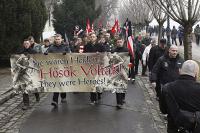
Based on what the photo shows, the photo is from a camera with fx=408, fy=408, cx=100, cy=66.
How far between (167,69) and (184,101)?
3.69 meters

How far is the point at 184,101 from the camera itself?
469cm

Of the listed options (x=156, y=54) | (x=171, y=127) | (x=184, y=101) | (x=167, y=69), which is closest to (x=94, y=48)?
(x=156, y=54)

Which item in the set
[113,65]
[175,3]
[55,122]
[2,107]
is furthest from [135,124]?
[175,3]

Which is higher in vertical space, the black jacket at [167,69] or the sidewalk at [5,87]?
the black jacket at [167,69]

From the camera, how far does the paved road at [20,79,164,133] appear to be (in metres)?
8.05

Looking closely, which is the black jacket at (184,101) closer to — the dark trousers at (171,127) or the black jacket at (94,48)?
the dark trousers at (171,127)

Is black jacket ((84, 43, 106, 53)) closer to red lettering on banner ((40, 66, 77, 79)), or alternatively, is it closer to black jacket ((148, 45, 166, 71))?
red lettering on banner ((40, 66, 77, 79))

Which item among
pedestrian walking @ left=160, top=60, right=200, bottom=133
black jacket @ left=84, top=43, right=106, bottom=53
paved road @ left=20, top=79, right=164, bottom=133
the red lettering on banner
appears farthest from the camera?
black jacket @ left=84, top=43, right=106, bottom=53

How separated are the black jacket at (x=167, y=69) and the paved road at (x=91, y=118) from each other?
3.24 feet

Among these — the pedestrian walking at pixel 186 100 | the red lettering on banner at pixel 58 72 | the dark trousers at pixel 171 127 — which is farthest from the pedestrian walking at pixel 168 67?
the pedestrian walking at pixel 186 100

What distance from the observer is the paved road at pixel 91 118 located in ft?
26.4

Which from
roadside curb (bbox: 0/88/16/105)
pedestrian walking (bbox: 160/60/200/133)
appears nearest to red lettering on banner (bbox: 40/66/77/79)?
roadside curb (bbox: 0/88/16/105)

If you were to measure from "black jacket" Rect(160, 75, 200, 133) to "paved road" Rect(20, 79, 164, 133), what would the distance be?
3197 millimetres

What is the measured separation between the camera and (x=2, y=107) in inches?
407
